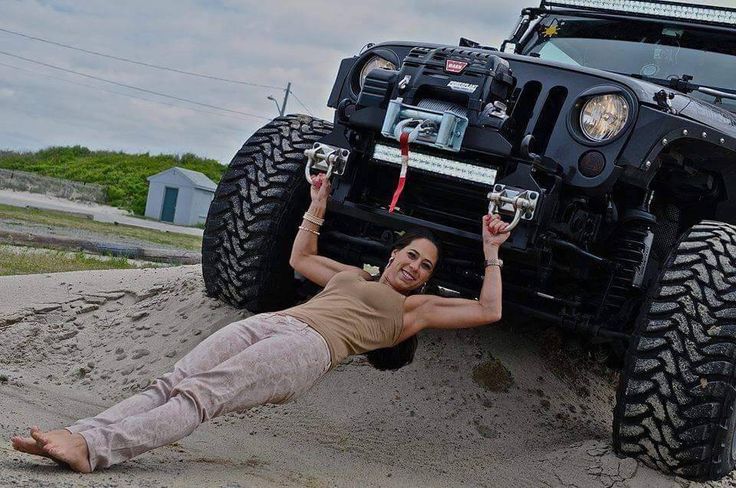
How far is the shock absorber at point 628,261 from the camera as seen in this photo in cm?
577

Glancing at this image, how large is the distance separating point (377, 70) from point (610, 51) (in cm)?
201

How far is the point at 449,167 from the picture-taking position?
538 centimetres

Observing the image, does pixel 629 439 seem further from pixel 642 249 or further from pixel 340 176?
pixel 340 176

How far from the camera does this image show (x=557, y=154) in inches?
209

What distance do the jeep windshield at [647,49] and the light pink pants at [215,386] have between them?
117 inches

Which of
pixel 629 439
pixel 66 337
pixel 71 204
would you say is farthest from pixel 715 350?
pixel 71 204

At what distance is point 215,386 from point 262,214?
222cm

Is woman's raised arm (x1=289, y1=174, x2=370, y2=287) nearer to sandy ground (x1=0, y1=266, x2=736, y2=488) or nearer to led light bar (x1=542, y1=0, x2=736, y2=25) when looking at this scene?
sandy ground (x1=0, y1=266, x2=736, y2=488)

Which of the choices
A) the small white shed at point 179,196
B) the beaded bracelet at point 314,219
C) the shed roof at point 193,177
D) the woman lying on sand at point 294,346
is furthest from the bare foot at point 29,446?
the small white shed at point 179,196

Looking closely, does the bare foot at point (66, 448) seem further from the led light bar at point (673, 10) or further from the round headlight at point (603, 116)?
the led light bar at point (673, 10)

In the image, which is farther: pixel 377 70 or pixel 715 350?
pixel 377 70

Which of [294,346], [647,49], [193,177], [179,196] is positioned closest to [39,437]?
[294,346]

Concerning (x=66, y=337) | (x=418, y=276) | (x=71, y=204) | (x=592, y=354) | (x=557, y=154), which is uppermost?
(x=557, y=154)

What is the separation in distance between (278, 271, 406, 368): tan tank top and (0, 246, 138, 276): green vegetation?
5724 mm
